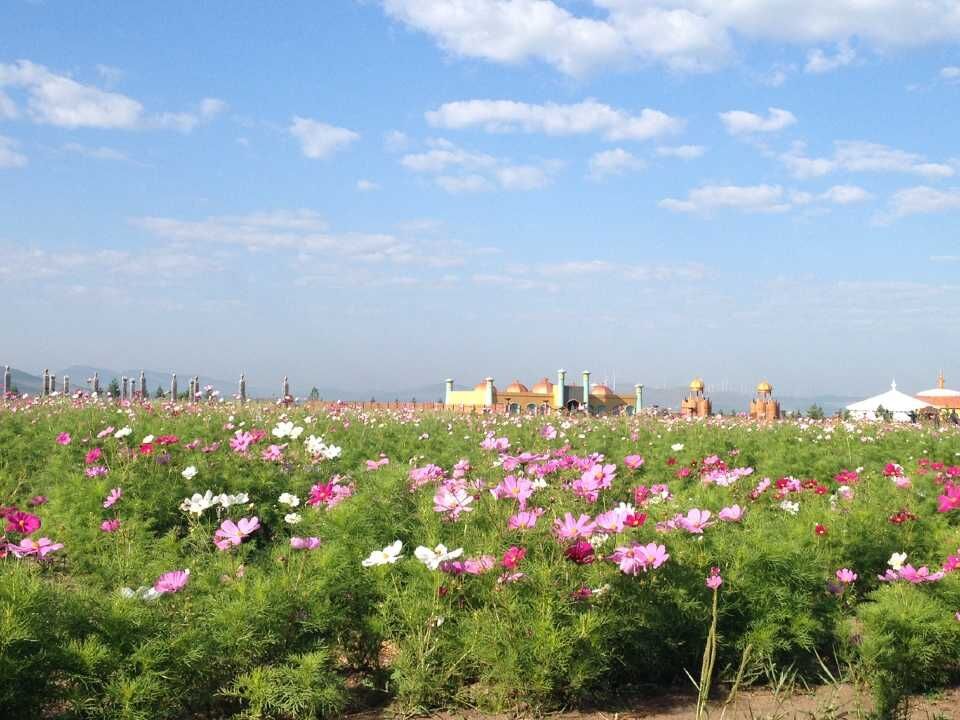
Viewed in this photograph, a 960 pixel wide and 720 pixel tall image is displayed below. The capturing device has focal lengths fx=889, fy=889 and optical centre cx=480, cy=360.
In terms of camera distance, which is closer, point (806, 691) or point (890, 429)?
point (806, 691)

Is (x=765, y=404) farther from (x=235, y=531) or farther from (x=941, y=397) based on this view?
(x=235, y=531)

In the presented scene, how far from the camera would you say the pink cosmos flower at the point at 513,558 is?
3.01m

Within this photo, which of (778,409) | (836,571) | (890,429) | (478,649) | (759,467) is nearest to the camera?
(478,649)

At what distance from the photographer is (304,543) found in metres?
3.55

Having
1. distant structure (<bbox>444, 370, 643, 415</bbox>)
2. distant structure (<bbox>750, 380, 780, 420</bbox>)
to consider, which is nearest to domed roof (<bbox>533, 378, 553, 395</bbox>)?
distant structure (<bbox>444, 370, 643, 415</bbox>)

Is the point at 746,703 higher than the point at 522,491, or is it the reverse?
the point at 522,491

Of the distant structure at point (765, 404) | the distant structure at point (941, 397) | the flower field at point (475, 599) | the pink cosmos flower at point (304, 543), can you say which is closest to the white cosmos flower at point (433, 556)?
the flower field at point (475, 599)

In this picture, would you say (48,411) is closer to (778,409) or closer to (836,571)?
(836,571)

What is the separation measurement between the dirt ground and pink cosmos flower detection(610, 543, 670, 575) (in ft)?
1.72

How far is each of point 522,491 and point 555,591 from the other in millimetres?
573

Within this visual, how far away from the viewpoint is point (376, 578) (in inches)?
134

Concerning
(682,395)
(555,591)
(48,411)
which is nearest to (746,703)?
(555,591)

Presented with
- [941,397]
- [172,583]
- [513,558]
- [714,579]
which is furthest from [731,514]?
[941,397]

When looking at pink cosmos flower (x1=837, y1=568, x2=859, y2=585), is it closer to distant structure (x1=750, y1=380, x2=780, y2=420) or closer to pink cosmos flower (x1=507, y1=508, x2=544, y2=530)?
pink cosmos flower (x1=507, y1=508, x2=544, y2=530)
